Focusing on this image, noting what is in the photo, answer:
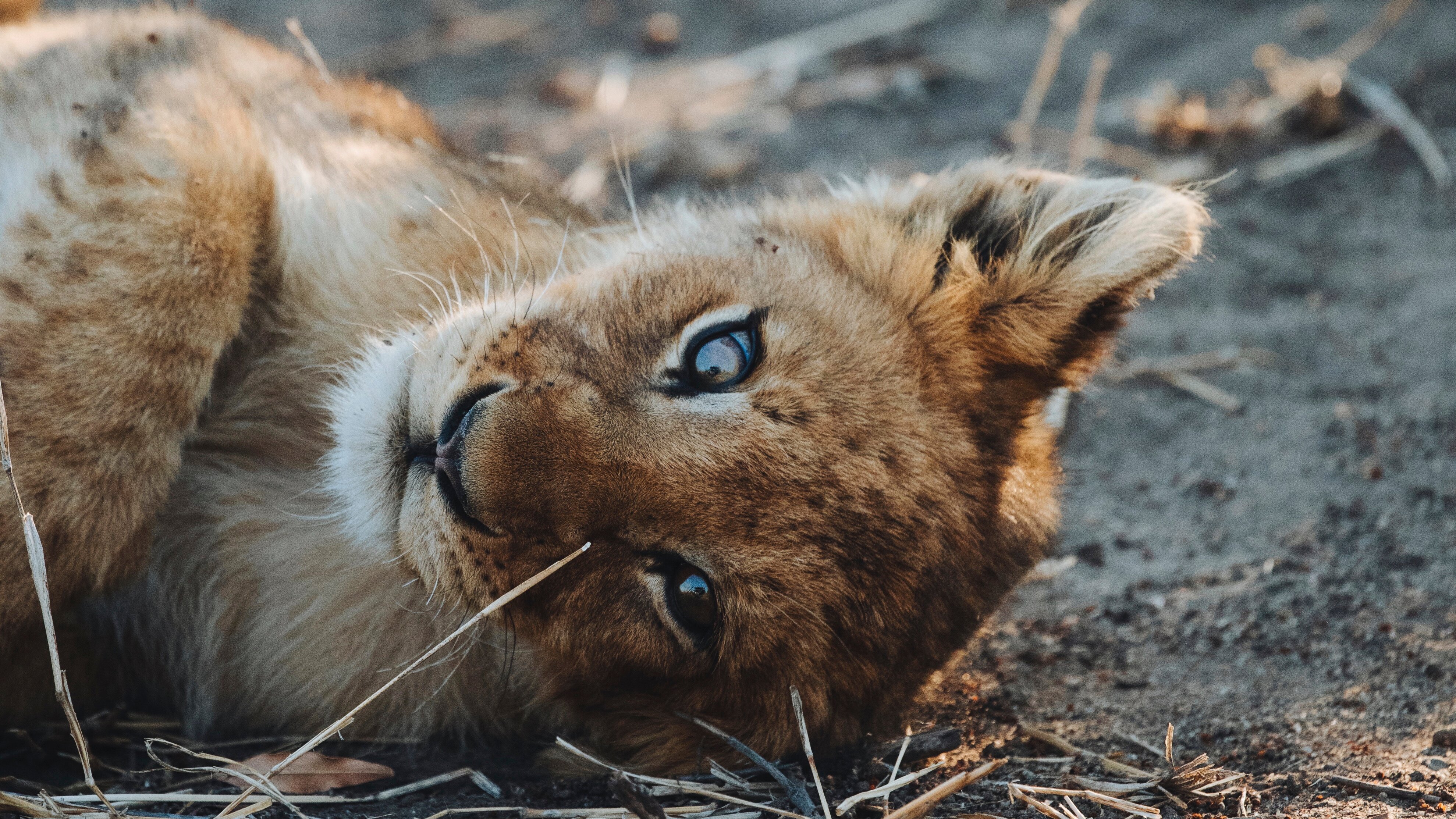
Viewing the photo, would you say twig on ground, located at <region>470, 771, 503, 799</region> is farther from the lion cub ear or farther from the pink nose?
the lion cub ear

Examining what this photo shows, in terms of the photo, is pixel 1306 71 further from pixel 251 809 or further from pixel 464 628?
pixel 251 809

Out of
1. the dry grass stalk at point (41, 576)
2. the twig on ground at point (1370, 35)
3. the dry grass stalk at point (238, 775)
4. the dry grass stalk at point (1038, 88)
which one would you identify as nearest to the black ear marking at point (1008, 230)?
the dry grass stalk at point (238, 775)

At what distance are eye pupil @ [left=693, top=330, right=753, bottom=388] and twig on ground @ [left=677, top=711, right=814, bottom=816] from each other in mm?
777

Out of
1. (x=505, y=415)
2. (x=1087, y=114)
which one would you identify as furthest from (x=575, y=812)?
(x=1087, y=114)

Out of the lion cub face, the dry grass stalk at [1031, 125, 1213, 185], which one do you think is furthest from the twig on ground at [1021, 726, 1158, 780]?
the dry grass stalk at [1031, 125, 1213, 185]

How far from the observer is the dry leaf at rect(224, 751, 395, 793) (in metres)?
2.69

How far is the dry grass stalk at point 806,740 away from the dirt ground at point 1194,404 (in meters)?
0.12

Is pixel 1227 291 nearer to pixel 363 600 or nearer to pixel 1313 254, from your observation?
pixel 1313 254

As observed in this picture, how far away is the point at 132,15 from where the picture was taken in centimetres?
398

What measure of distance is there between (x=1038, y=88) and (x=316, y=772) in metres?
4.91

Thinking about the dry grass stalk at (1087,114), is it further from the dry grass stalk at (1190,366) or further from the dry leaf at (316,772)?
the dry leaf at (316,772)

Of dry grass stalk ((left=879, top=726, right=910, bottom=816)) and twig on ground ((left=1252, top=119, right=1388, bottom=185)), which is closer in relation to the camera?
dry grass stalk ((left=879, top=726, right=910, bottom=816))

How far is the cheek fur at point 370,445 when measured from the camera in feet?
8.69

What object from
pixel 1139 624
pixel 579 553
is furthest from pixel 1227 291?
pixel 579 553
